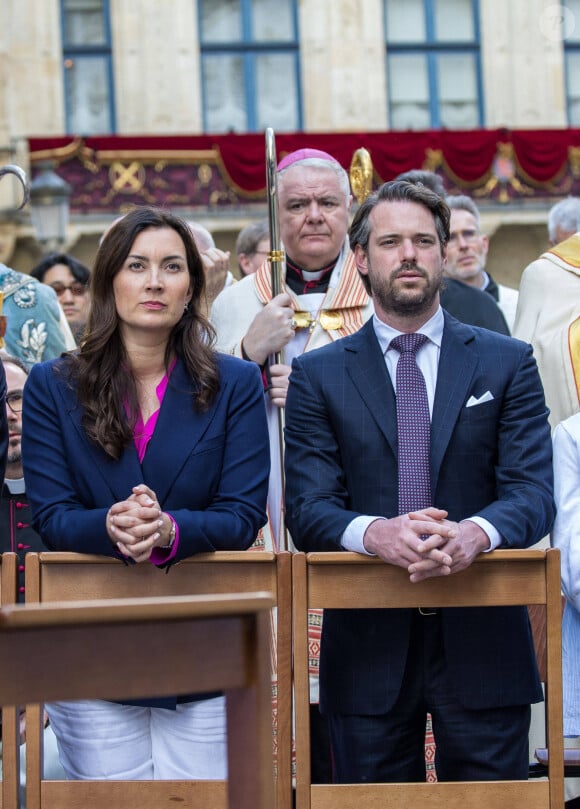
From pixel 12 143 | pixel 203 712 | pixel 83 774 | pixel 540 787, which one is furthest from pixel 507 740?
pixel 12 143

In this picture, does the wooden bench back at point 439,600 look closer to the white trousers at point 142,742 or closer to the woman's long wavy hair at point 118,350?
the white trousers at point 142,742

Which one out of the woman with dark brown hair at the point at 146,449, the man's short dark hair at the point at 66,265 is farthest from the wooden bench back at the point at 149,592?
the man's short dark hair at the point at 66,265

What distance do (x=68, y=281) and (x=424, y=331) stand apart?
3.45m

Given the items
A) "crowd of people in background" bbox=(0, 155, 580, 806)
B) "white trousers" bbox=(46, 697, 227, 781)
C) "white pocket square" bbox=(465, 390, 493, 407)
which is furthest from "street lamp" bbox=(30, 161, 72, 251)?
"white trousers" bbox=(46, 697, 227, 781)

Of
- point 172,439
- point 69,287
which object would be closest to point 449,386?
point 172,439

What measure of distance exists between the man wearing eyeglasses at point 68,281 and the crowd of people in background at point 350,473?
306 centimetres

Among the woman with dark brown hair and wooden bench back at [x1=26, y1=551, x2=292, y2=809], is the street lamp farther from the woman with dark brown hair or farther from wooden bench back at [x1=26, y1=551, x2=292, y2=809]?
wooden bench back at [x1=26, y1=551, x2=292, y2=809]

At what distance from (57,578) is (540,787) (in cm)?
121

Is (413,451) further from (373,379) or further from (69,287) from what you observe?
(69,287)

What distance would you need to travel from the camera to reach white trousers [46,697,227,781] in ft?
11.0

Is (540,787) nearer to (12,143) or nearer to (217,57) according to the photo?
(12,143)

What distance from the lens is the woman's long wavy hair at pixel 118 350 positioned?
11.7 ft

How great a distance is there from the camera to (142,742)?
339 cm

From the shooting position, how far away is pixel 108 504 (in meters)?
3.54
